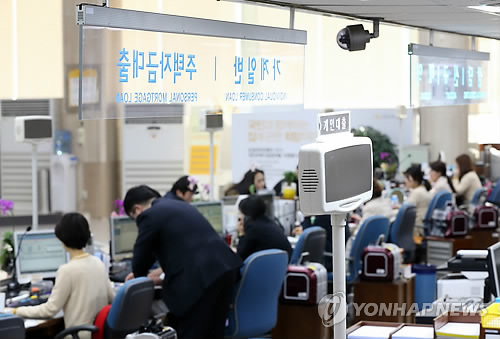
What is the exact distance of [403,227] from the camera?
7.96 metres

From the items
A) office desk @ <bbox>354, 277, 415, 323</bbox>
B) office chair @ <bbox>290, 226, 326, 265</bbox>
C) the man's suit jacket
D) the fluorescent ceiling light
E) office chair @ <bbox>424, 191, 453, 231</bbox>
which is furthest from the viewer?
office chair @ <bbox>424, 191, 453, 231</bbox>

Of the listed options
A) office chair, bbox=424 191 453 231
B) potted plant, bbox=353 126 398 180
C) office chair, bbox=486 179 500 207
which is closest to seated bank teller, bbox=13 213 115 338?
office chair, bbox=424 191 453 231

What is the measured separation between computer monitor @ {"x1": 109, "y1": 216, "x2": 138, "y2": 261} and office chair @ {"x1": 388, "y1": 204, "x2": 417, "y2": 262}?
2754mm

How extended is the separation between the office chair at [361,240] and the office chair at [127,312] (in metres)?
2.73

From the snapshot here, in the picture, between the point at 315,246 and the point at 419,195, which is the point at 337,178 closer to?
the point at 315,246

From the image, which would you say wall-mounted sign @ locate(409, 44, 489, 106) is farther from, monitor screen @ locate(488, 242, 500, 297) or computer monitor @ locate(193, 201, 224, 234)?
monitor screen @ locate(488, 242, 500, 297)

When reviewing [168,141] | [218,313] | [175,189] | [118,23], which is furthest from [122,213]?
[168,141]

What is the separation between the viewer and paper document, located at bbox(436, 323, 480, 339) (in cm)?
252

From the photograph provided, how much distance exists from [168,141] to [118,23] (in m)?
→ 9.99

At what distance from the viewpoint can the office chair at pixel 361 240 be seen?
6.97 metres

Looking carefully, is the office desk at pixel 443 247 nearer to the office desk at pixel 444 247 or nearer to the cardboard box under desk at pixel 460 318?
the office desk at pixel 444 247

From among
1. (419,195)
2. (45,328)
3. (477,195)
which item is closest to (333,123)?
(45,328)

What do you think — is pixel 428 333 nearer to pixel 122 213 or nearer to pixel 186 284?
pixel 186 284

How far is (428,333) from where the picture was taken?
270 cm
